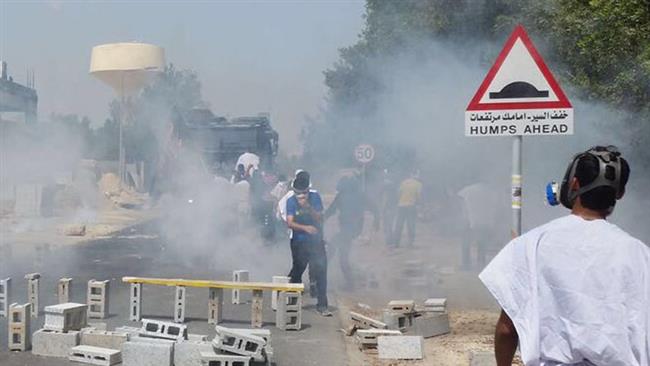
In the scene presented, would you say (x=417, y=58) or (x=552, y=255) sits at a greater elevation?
(x=417, y=58)

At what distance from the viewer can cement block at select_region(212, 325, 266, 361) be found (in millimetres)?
5551

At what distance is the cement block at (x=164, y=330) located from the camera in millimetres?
6016

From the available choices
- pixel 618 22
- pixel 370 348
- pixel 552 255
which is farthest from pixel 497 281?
pixel 618 22

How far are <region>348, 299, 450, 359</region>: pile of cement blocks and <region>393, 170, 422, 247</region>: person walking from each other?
673 centimetres

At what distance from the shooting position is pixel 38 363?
5871mm

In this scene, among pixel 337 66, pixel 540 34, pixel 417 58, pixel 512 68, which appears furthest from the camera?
pixel 337 66

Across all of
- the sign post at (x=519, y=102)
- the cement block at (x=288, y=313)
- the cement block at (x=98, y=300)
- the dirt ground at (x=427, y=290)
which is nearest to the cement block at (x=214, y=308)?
the cement block at (x=288, y=313)

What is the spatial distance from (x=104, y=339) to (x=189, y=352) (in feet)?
2.53

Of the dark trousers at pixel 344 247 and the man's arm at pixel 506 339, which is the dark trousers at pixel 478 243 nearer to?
the dark trousers at pixel 344 247

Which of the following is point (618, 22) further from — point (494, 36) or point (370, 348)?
point (494, 36)

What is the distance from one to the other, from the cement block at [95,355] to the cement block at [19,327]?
1.68 ft

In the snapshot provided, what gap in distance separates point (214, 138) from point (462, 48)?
10935mm

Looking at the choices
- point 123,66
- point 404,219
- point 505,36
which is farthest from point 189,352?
point 123,66

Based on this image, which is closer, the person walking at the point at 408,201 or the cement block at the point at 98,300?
the cement block at the point at 98,300
